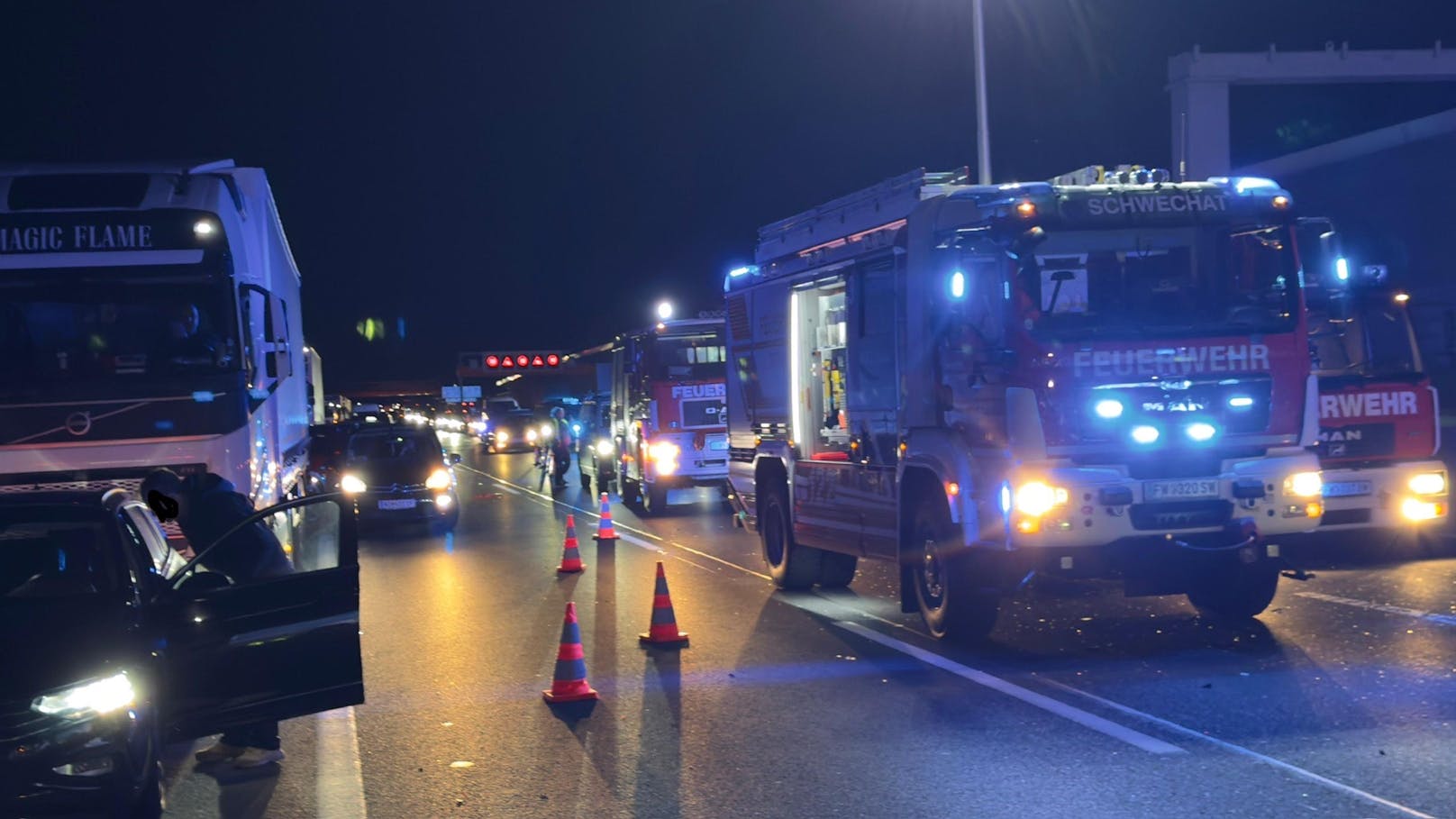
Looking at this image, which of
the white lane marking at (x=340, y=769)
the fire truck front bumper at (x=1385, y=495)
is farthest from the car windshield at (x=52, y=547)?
the fire truck front bumper at (x=1385, y=495)

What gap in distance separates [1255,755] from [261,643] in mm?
4552

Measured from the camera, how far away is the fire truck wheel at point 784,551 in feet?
44.8

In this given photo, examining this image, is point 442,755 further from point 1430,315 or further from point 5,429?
point 1430,315

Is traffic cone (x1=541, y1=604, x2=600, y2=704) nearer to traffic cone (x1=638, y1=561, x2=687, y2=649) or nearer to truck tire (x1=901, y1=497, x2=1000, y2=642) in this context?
traffic cone (x1=638, y1=561, x2=687, y2=649)

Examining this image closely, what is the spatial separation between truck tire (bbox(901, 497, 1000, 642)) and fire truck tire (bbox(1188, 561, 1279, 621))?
5.27 feet

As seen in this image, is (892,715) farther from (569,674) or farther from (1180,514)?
(1180,514)

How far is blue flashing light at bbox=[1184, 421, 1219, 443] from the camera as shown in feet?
32.2

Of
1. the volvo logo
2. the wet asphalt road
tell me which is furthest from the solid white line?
the volvo logo

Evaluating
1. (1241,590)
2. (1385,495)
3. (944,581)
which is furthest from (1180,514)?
(1385,495)

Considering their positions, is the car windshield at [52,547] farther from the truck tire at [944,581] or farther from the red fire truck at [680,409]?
the red fire truck at [680,409]

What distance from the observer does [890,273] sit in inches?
442

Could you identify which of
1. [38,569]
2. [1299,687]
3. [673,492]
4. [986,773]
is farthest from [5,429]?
[673,492]

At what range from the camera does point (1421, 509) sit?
11.9 meters

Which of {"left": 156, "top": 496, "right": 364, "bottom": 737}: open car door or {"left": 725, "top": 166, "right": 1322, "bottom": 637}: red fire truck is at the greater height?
{"left": 725, "top": 166, "right": 1322, "bottom": 637}: red fire truck
